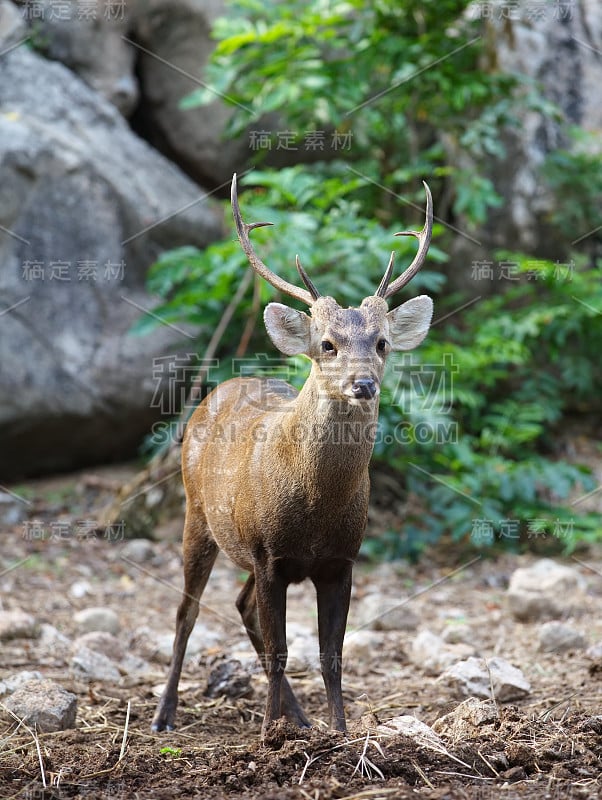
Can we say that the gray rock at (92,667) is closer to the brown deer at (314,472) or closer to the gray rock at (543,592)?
the brown deer at (314,472)

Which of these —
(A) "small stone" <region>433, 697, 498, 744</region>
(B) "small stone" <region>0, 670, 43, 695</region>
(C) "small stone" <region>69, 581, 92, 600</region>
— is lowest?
(C) "small stone" <region>69, 581, 92, 600</region>

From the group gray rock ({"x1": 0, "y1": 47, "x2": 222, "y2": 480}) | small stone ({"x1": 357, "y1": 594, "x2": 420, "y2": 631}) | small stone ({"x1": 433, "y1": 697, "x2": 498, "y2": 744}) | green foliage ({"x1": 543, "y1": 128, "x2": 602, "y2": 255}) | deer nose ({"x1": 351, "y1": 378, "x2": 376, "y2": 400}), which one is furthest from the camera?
green foliage ({"x1": 543, "y1": 128, "x2": 602, "y2": 255})

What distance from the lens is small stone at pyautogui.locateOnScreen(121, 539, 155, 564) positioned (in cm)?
736

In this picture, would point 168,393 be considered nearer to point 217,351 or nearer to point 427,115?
point 217,351

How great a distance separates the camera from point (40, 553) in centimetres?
741

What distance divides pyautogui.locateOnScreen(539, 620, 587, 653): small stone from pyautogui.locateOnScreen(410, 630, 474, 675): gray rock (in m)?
0.42

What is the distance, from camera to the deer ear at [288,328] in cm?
403

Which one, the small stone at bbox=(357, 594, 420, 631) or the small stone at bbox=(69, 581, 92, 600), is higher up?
the small stone at bbox=(357, 594, 420, 631)

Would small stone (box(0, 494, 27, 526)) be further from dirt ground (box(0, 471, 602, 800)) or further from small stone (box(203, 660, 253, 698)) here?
small stone (box(203, 660, 253, 698))

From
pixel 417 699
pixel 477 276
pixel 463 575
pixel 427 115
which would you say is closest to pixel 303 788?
pixel 417 699

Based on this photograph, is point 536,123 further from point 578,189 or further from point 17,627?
point 17,627

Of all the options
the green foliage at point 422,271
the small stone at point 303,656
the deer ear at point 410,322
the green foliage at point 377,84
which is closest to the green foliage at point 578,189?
the green foliage at point 422,271

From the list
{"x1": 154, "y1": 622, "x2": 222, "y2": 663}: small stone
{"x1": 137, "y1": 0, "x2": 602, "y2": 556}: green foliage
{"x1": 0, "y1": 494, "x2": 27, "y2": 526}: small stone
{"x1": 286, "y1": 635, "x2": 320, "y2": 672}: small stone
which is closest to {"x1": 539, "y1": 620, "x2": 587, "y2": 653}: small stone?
{"x1": 286, "y1": 635, "x2": 320, "y2": 672}: small stone

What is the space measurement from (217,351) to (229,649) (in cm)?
322
